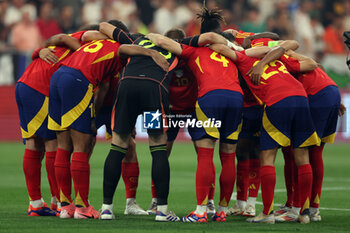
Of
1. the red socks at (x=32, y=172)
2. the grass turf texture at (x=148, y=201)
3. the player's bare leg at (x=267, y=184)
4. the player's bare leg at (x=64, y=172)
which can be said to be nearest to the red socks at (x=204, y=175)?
the grass turf texture at (x=148, y=201)

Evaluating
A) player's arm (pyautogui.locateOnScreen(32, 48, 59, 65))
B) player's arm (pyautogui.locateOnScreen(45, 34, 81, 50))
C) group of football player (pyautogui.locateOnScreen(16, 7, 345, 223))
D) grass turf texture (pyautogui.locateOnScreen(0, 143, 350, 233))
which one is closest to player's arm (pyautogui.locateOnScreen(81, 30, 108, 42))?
group of football player (pyautogui.locateOnScreen(16, 7, 345, 223))

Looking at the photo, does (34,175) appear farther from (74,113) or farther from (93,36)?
(93,36)

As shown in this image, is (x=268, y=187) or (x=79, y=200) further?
(x=79, y=200)

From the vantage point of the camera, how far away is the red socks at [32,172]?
26.8ft

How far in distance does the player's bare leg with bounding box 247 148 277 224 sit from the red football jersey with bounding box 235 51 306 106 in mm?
609

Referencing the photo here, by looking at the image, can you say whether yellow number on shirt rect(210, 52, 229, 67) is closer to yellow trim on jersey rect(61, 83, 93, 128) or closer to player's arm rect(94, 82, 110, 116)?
player's arm rect(94, 82, 110, 116)

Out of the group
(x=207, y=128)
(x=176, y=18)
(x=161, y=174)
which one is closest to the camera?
(x=161, y=174)

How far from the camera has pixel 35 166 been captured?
326 inches

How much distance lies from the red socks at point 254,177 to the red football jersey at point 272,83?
1.27m

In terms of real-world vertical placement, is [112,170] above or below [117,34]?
below

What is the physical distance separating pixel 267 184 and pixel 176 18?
15899 millimetres

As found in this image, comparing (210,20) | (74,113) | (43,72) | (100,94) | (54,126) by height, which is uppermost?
(210,20)

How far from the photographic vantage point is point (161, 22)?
2239cm

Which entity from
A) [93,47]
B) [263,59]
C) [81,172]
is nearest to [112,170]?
[81,172]
